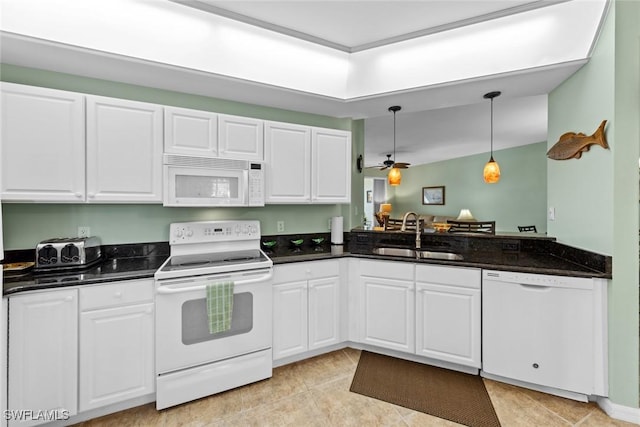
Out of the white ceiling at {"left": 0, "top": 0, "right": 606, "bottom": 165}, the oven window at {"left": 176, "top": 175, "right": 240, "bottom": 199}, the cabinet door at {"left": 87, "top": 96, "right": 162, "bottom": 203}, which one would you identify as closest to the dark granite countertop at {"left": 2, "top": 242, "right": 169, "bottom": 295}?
the cabinet door at {"left": 87, "top": 96, "right": 162, "bottom": 203}

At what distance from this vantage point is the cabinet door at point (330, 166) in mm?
3004

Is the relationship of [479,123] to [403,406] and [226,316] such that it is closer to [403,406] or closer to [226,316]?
[403,406]

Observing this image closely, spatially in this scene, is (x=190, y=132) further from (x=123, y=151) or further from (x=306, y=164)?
(x=306, y=164)

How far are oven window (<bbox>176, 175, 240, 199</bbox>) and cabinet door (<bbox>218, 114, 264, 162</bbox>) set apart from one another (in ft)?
0.73

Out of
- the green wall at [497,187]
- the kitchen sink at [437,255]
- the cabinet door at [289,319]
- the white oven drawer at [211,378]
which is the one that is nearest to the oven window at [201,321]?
the white oven drawer at [211,378]

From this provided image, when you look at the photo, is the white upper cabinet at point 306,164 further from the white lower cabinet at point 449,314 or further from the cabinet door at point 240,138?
the white lower cabinet at point 449,314

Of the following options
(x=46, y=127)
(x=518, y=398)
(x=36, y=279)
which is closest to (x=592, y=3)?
(x=518, y=398)

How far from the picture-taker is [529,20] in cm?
217

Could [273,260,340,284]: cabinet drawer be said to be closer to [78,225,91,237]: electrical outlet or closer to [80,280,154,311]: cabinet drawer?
[80,280,154,311]: cabinet drawer

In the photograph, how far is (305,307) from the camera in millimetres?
2592

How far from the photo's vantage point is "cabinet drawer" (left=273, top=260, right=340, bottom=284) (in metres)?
2.48

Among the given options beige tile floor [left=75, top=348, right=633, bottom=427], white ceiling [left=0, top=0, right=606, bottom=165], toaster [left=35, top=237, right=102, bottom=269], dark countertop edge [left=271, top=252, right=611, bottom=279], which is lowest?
beige tile floor [left=75, top=348, right=633, bottom=427]

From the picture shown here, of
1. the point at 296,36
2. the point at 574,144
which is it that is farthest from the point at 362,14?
the point at 574,144

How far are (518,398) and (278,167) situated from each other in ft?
8.62
